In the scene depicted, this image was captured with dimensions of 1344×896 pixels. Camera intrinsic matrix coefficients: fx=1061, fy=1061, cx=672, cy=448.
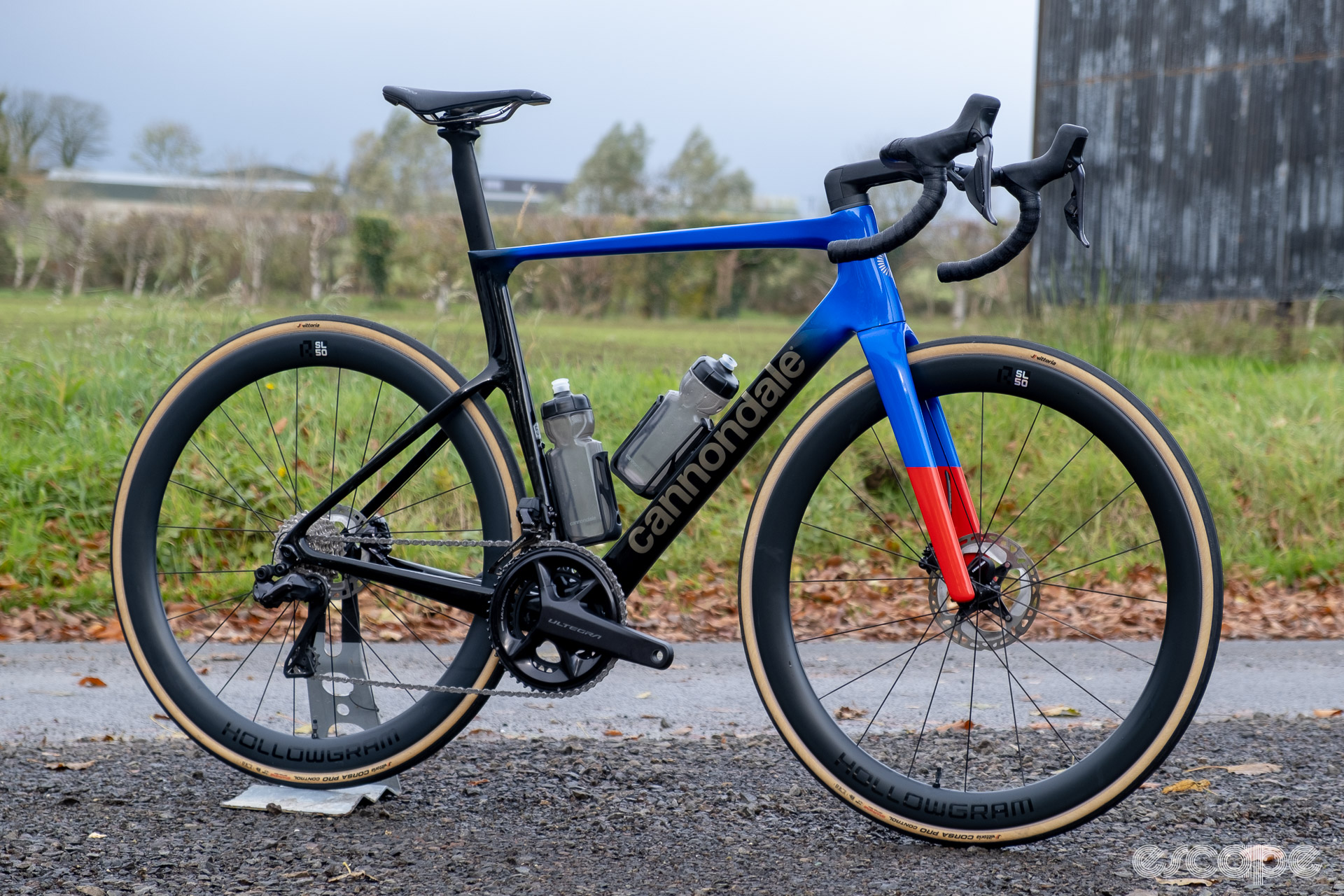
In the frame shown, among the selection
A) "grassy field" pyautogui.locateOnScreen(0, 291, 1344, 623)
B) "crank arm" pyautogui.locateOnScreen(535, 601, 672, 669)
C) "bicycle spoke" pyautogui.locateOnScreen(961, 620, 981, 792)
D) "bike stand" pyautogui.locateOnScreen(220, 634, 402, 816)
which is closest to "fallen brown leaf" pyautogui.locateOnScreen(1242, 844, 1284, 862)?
"bicycle spoke" pyautogui.locateOnScreen(961, 620, 981, 792)

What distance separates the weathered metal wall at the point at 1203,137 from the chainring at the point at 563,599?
10.9 m

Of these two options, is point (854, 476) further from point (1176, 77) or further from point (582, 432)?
point (1176, 77)

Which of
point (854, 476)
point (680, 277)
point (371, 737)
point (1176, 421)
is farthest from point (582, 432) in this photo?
point (680, 277)

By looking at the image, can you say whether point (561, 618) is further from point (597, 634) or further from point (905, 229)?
point (905, 229)

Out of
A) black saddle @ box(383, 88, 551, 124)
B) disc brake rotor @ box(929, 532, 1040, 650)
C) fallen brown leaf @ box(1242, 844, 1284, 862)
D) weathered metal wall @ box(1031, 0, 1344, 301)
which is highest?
weathered metal wall @ box(1031, 0, 1344, 301)

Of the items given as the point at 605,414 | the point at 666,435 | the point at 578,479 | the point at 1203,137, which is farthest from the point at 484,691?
the point at 1203,137

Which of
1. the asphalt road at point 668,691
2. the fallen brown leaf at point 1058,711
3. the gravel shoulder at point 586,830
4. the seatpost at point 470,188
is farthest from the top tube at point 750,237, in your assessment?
the fallen brown leaf at point 1058,711

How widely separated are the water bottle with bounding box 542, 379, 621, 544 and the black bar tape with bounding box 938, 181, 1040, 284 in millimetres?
867

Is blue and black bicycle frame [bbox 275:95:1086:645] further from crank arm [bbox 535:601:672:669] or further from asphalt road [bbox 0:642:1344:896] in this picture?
asphalt road [bbox 0:642:1344:896]

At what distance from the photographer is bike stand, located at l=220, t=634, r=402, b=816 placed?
2533mm

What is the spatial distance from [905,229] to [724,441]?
640 millimetres

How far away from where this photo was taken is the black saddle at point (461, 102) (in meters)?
2.39

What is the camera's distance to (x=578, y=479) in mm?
2434

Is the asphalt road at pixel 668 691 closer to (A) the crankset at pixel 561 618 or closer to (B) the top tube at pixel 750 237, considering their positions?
(A) the crankset at pixel 561 618
